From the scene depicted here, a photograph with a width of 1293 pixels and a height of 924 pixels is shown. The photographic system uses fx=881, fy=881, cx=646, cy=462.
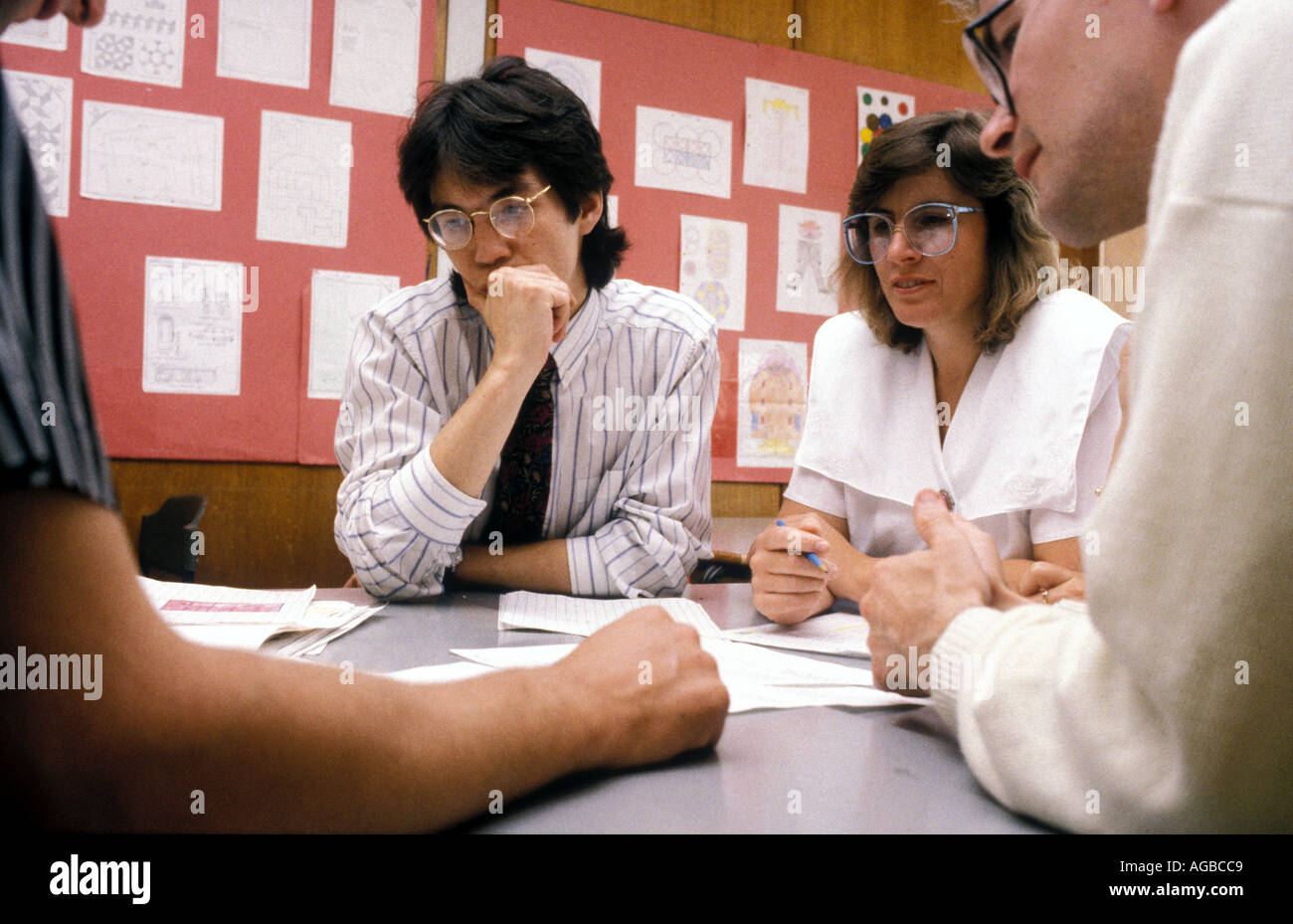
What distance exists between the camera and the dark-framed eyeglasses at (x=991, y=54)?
2.70ft

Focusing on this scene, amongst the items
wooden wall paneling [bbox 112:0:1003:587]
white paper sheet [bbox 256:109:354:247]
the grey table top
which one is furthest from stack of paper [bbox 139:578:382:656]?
white paper sheet [bbox 256:109:354:247]

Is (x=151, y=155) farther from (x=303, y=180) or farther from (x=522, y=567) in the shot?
(x=522, y=567)

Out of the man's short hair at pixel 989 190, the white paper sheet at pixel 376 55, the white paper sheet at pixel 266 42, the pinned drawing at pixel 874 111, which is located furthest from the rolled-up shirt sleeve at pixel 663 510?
the pinned drawing at pixel 874 111

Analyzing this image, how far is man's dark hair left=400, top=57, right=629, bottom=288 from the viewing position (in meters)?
1.44

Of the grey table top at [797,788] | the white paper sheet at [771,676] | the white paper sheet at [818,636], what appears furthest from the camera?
the white paper sheet at [818,636]

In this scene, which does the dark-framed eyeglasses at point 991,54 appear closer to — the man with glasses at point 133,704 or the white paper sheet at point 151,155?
the man with glasses at point 133,704

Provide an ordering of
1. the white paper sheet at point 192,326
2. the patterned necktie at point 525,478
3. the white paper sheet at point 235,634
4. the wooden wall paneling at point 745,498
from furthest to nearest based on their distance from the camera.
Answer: the wooden wall paneling at point 745,498 → the white paper sheet at point 192,326 → the patterned necktie at point 525,478 → the white paper sheet at point 235,634

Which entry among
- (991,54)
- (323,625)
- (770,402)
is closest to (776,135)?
(770,402)

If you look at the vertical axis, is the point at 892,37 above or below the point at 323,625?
above

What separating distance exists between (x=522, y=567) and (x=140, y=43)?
76.1 inches

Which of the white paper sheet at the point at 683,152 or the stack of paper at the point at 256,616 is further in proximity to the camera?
the white paper sheet at the point at 683,152

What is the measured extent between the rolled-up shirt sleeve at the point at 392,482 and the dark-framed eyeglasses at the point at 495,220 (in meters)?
0.18

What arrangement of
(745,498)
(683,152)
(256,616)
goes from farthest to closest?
(745,498)
(683,152)
(256,616)

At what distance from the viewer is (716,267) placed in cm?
303
